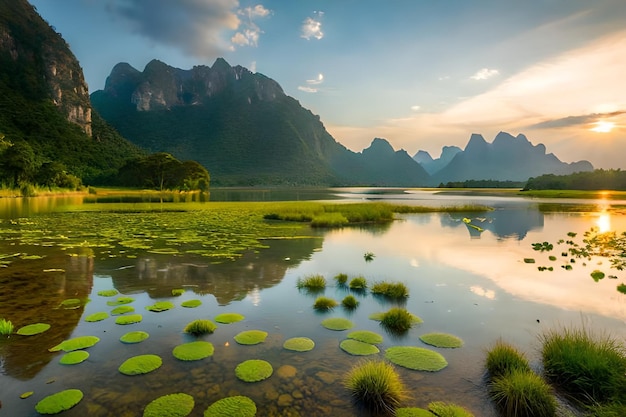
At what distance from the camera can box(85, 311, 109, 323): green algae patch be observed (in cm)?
924

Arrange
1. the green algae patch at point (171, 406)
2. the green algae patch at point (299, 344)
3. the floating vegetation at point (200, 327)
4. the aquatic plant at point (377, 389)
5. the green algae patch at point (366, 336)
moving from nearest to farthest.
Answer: the green algae patch at point (171, 406)
the aquatic plant at point (377, 389)
the green algae patch at point (299, 344)
the green algae patch at point (366, 336)
the floating vegetation at point (200, 327)

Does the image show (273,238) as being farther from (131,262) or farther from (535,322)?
(535,322)

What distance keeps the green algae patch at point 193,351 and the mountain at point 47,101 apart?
108 meters

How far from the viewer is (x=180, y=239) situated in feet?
75.0

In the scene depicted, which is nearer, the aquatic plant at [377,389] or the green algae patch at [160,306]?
the aquatic plant at [377,389]

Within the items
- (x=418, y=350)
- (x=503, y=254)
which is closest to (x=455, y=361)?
(x=418, y=350)

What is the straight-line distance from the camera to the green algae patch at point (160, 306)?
10250mm

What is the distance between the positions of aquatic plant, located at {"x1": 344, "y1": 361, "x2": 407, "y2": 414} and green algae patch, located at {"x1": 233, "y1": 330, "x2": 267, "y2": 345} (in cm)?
271

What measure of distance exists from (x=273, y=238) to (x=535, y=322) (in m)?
17.8

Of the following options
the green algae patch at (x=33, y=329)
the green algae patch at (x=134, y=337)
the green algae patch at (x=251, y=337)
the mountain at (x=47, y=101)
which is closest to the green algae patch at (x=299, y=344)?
the green algae patch at (x=251, y=337)

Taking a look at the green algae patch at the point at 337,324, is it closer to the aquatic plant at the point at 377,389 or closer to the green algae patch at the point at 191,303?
the aquatic plant at the point at 377,389

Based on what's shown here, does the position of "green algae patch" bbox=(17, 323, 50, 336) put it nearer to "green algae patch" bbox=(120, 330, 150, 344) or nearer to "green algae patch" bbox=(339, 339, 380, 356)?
"green algae patch" bbox=(120, 330, 150, 344)

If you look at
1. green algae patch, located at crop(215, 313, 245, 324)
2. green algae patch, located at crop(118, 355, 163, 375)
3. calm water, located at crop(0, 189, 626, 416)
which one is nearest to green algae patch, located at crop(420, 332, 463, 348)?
calm water, located at crop(0, 189, 626, 416)

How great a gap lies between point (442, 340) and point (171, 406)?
20.0 ft
